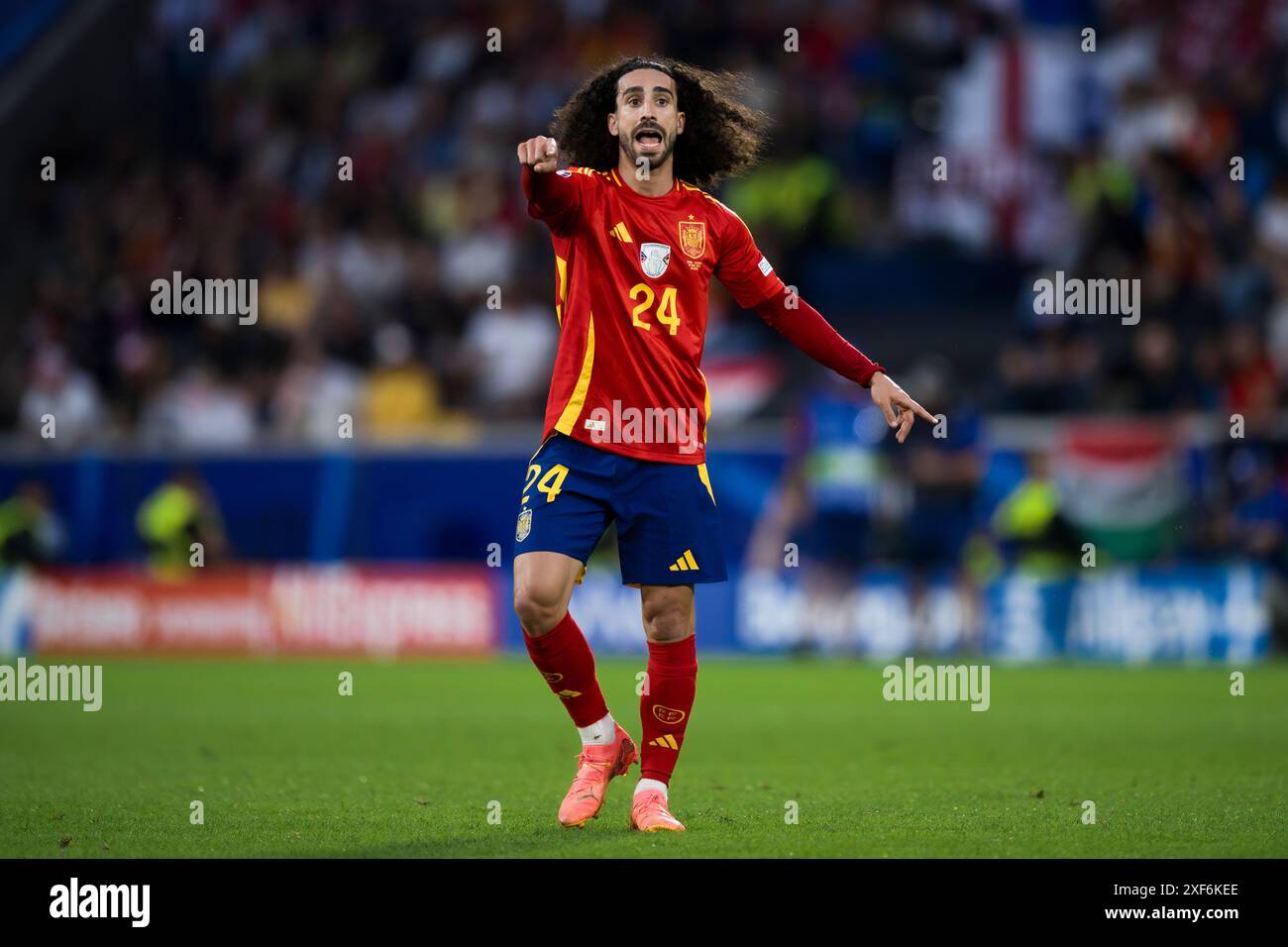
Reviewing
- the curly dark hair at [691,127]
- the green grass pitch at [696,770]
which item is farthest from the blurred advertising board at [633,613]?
the curly dark hair at [691,127]

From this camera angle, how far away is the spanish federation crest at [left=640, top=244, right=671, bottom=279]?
6.77 metres

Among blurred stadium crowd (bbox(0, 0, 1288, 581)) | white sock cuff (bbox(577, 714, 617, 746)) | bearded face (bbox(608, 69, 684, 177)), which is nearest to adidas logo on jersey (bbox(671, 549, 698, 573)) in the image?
white sock cuff (bbox(577, 714, 617, 746))

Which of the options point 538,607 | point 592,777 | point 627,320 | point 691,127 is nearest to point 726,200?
point 691,127

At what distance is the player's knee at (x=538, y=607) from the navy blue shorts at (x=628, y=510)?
157 millimetres

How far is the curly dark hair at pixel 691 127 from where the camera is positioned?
7254 millimetres

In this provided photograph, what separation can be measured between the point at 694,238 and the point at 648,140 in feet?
1.27

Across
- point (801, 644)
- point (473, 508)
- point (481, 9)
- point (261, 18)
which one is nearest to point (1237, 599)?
point (801, 644)

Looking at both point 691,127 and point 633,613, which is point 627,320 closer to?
point 691,127

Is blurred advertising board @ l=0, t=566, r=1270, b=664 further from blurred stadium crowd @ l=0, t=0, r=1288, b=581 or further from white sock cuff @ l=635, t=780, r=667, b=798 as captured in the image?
white sock cuff @ l=635, t=780, r=667, b=798

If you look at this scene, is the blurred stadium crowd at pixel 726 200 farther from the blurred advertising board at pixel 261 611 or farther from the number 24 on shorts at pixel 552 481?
the number 24 on shorts at pixel 552 481

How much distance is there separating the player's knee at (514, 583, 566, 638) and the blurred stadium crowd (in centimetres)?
991

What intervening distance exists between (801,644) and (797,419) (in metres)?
2.05

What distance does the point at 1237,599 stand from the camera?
15844 mm

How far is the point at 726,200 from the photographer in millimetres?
19797
